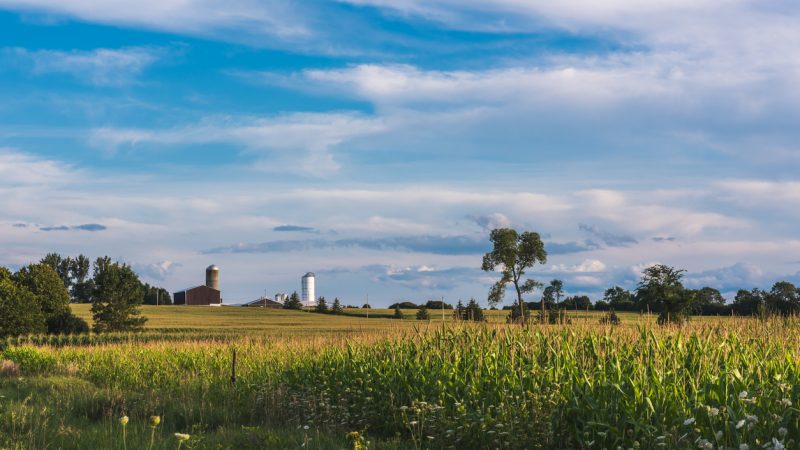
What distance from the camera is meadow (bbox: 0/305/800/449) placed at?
7984 mm

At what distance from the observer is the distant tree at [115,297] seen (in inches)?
2355

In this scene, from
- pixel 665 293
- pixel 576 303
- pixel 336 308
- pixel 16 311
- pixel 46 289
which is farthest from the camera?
pixel 336 308

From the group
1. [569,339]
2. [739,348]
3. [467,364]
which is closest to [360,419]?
[467,364]

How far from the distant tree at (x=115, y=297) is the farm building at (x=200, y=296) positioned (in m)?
64.5

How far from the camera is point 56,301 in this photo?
5575 centimetres

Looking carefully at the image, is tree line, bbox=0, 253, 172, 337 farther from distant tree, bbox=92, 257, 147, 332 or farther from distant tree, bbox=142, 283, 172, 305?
distant tree, bbox=142, 283, 172, 305

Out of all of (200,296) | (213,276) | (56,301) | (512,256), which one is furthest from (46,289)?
(213,276)

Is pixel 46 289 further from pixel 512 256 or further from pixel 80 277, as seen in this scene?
pixel 80 277

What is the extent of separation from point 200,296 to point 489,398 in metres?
122

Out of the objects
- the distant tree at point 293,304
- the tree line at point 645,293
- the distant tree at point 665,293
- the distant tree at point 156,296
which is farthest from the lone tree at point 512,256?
the distant tree at point 156,296

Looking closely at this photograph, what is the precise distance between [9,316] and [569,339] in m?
48.7

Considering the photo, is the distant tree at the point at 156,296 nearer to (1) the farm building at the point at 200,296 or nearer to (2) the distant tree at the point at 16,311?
(1) the farm building at the point at 200,296

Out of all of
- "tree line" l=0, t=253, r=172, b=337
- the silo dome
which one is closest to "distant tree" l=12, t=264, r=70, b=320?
"tree line" l=0, t=253, r=172, b=337

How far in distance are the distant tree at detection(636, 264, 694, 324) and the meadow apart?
81.8 feet
